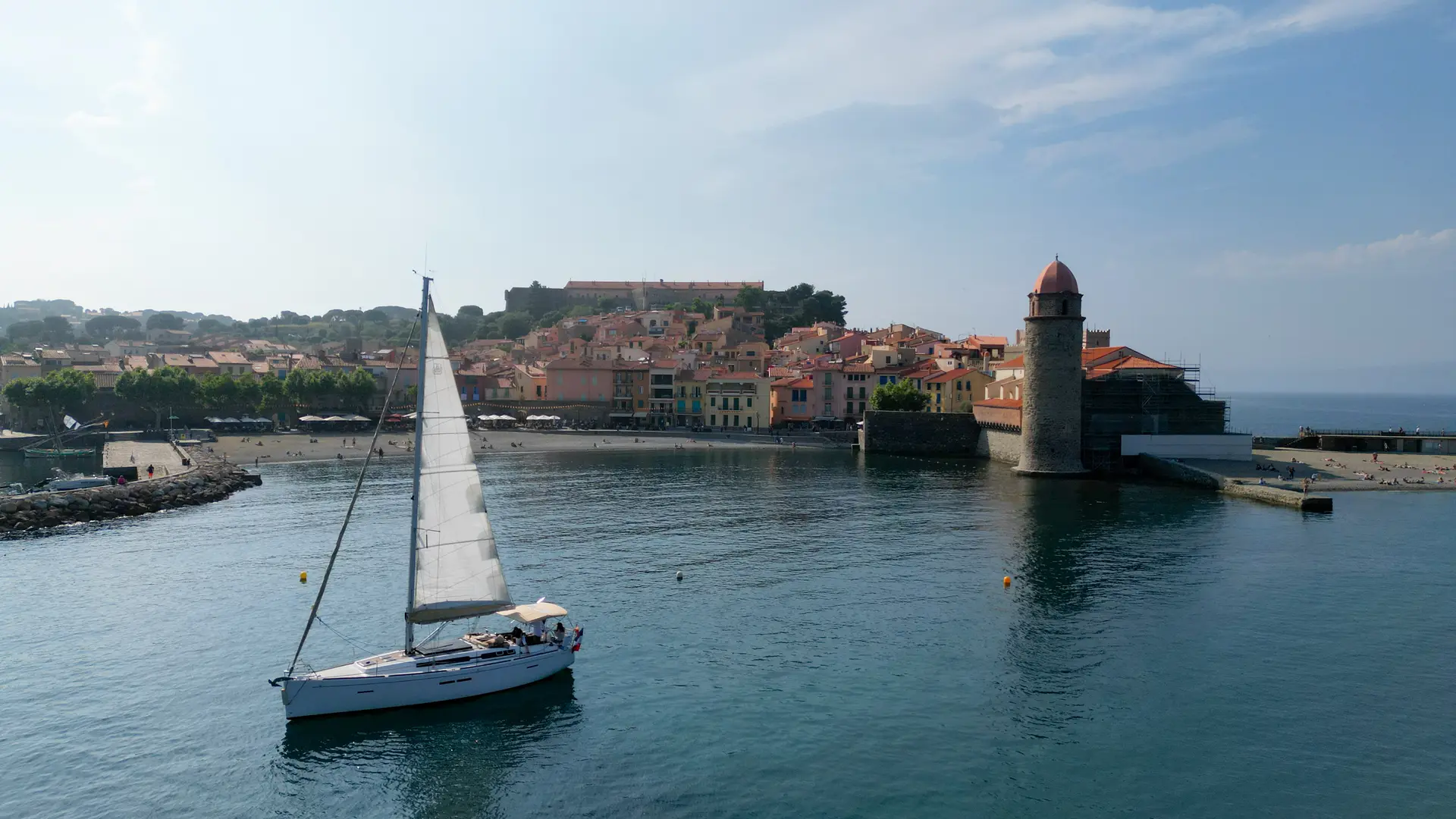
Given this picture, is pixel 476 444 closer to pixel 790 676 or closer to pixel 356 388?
pixel 356 388

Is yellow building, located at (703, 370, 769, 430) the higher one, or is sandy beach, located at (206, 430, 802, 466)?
yellow building, located at (703, 370, 769, 430)

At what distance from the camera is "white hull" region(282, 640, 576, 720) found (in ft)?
65.0

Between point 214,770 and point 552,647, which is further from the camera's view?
point 552,647

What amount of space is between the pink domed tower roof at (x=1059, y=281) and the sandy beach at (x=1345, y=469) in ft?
46.3

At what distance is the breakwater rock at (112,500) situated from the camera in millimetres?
42312

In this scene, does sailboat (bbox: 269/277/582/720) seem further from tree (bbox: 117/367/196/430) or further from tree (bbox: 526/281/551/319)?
tree (bbox: 526/281/551/319)

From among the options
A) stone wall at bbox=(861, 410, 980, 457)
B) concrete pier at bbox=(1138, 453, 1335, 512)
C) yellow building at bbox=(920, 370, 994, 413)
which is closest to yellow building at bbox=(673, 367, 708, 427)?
yellow building at bbox=(920, 370, 994, 413)

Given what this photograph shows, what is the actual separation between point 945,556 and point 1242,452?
3710cm

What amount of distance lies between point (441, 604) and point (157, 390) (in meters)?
82.5

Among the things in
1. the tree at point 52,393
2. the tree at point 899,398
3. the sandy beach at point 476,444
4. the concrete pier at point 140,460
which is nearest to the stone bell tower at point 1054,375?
the tree at point 899,398

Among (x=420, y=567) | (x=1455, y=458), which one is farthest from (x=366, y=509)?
(x=1455, y=458)

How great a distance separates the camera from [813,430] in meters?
93.4

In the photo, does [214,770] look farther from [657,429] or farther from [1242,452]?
[657,429]

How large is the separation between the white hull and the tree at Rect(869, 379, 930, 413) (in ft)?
210
